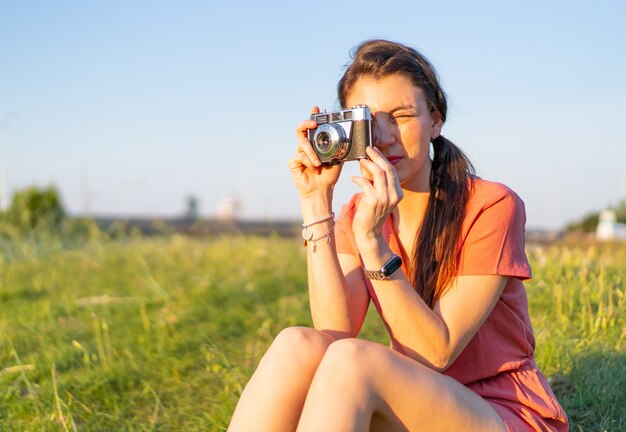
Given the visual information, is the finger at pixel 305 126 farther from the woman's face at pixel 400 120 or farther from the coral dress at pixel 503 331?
the coral dress at pixel 503 331

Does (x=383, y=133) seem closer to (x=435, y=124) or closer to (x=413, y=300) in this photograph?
(x=435, y=124)

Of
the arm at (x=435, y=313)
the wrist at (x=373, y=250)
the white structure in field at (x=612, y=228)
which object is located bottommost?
the white structure in field at (x=612, y=228)

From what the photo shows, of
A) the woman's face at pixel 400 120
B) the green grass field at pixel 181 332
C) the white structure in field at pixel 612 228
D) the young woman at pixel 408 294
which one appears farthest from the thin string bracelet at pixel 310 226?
the white structure in field at pixel 612 228

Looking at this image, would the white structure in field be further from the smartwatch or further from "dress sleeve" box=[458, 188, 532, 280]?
the smartwatch

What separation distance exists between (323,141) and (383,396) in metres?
0.80

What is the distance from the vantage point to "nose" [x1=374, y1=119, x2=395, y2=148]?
6.74ft

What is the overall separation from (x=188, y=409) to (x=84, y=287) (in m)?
2.47

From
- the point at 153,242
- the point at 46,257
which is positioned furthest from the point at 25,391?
the point at 153,242

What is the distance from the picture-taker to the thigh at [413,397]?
5.67 feet

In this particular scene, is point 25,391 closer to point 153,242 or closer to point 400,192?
point 400,192

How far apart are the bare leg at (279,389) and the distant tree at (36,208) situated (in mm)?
6369

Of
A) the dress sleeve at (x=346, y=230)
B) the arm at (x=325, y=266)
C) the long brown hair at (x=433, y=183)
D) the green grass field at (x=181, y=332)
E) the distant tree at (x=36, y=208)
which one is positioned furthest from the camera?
the distant tree at (x=36, y=208)

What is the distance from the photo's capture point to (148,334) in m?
3.79

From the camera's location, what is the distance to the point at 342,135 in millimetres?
2066
